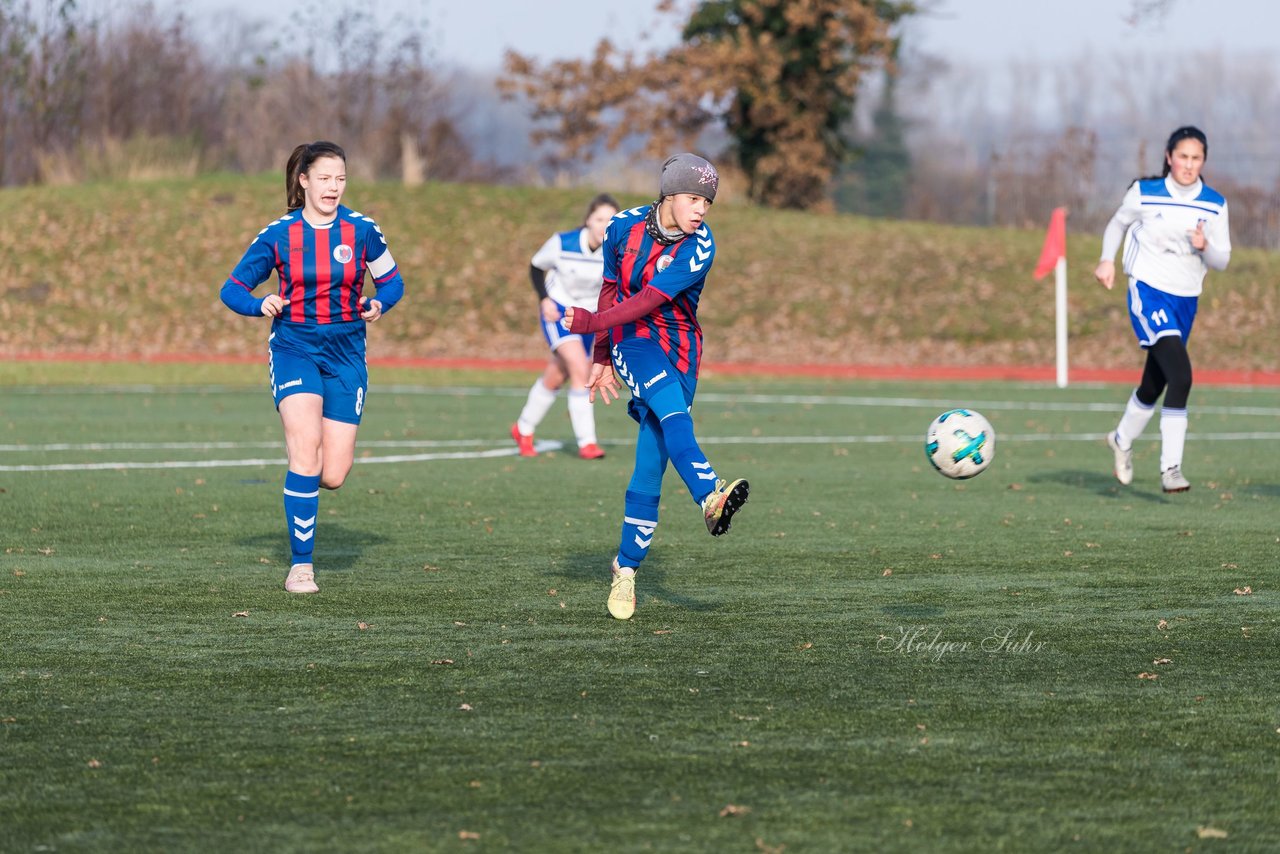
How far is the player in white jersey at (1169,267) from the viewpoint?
11.7 meters

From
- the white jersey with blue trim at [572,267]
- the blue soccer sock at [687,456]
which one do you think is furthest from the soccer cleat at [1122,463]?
the blue soccer sock at [687,456]

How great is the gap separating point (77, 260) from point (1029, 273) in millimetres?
19390

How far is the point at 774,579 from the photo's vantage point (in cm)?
846

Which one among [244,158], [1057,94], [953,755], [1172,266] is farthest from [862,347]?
[1057,94]

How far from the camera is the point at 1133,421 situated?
39.7 feet

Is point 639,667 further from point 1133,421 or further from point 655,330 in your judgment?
point 1133,421

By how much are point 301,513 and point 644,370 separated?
1890mm

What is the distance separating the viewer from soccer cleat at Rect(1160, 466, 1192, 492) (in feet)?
38.7

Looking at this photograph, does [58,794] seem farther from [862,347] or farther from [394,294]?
[862,347]

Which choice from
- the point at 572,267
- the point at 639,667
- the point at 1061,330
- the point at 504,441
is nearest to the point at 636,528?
the point at 639,667

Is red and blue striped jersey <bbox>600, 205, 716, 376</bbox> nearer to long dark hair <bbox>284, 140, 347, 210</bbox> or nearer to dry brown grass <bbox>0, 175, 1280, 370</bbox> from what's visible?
long dark hair <bbox>284, 140, 347, 210</bbox>

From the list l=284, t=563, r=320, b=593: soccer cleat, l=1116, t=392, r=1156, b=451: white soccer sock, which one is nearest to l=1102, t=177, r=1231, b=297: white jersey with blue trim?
l=1116, t=392, r=1156, b=451: white soccer sock

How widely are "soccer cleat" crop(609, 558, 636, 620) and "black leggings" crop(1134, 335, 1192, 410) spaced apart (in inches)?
217

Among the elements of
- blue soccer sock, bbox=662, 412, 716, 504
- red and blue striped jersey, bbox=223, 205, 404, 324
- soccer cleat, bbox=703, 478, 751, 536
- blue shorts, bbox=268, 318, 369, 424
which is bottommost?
soccer cleat, bbox=703, 478, 751, 536
